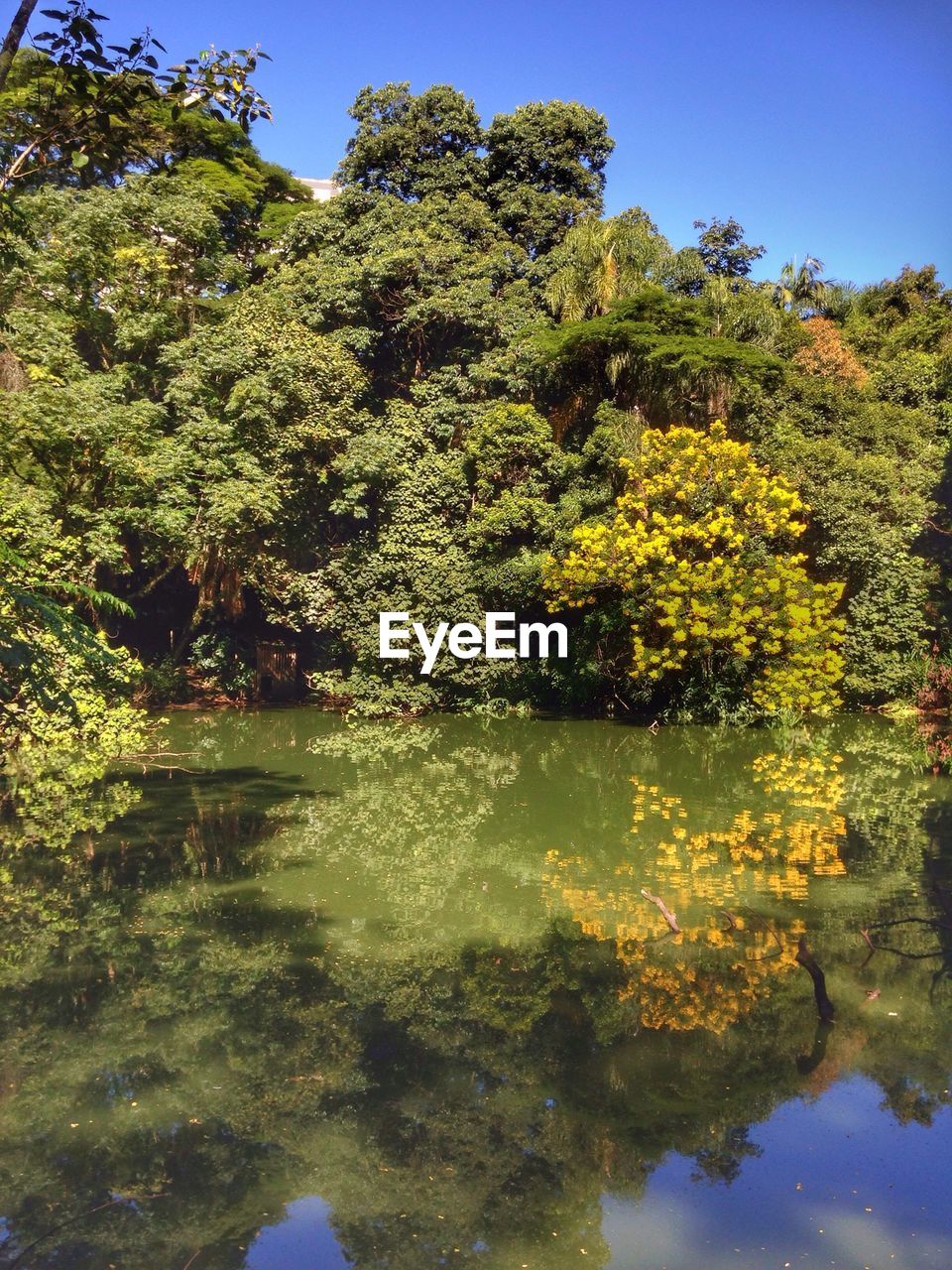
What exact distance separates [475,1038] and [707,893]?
2.99 m

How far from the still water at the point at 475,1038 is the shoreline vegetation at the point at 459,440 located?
18.8ft

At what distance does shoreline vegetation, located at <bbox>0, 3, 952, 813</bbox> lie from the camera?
16391mm

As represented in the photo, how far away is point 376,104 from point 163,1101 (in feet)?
61.9

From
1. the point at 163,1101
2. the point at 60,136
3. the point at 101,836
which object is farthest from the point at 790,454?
the point at 163,1101

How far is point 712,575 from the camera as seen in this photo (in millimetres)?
15914

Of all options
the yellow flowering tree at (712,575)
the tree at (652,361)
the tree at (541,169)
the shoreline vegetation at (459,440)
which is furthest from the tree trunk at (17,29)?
the tree at (541,169)

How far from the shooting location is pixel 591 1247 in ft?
14.1

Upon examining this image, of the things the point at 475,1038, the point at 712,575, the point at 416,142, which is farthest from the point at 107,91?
the point at 416,142

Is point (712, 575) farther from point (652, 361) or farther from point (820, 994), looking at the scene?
point (820, 994)

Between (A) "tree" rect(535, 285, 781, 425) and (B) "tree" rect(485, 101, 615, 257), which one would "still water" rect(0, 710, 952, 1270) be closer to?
(A) "tree" rect(535, 285, 781, 425)

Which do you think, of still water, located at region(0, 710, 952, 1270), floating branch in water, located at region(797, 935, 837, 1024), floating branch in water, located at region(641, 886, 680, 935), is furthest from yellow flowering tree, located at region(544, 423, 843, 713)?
floating branch in water, located at region(797, 935, 837, 1024)

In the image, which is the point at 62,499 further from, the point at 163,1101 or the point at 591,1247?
the point at 591,1247

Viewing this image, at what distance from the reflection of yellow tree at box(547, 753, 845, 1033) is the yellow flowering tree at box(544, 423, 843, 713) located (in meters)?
3.74

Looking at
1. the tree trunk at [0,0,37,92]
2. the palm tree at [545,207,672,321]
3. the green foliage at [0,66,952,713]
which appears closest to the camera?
the tree trunk at [0,0,37,92]
